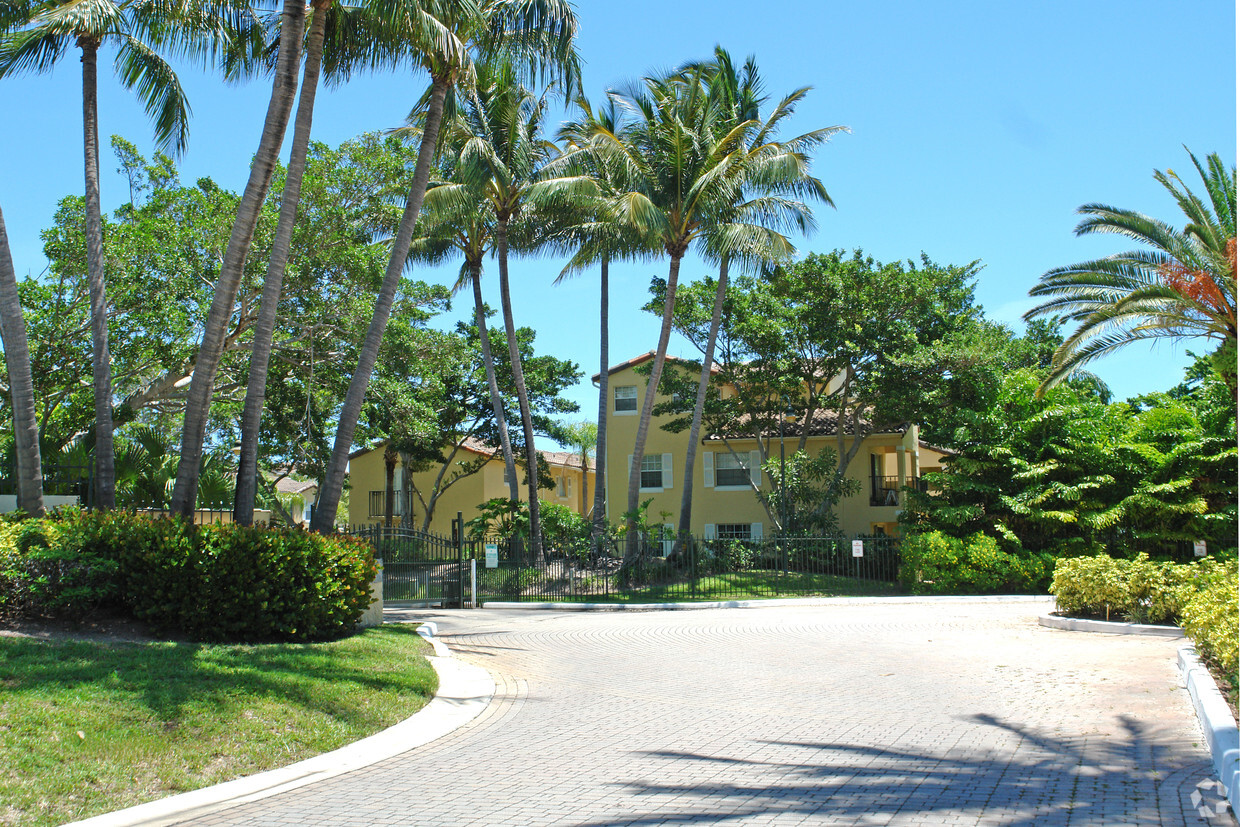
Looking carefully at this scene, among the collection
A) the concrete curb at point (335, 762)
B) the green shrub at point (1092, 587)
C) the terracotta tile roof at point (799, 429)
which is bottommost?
the concrete curb at point (335, 762)

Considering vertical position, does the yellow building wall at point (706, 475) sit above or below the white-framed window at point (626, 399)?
below

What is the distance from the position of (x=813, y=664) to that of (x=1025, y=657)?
289 centimetres

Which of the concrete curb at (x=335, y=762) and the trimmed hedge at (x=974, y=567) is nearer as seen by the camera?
the concrete curb at (x=335, y=762)

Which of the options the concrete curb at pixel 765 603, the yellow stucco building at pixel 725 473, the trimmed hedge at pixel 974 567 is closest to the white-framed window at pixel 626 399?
the yellow stucco building at pixel 725 473

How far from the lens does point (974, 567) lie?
25016 millimetres

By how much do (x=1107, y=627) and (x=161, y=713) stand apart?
13.8 m

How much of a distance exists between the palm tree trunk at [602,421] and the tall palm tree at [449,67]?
1210cm

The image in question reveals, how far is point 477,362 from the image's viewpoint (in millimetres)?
34562

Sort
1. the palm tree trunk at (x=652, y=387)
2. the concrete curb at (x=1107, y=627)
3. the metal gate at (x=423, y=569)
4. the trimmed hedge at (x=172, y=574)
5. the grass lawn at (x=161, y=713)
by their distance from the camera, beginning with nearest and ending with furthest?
the grass lawn at (x=161, y=713)
the trimmed hedge at (x=172, y=574)
the concrete curb at (x=1107, y=627)
the metal gate at (x=423, y=569)
the palm tree trunk at (x=652, y=387)

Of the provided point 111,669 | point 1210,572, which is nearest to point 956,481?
point 1210,572

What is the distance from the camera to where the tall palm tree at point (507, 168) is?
24.3m

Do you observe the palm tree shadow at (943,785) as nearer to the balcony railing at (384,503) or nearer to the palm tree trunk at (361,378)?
the palm tree trunk at (361,378)

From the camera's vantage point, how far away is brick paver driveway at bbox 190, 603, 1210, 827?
5.75 m

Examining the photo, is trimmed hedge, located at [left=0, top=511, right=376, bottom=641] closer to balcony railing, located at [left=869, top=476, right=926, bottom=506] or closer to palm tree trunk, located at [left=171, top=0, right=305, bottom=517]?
palm tree trunk, located at [left=171, top=0, right=305, bottom=517]
